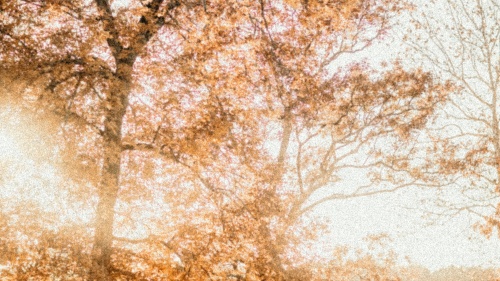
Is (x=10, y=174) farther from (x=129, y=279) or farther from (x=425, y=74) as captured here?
(x=425, y=74)

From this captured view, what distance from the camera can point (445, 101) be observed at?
50.6ft

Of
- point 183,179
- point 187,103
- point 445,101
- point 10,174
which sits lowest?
point 10,174

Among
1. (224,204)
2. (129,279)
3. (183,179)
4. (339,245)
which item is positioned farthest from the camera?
(339,245)

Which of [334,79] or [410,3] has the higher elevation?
[410,3]

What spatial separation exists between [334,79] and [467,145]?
19.4ft

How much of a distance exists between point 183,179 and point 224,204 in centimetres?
190

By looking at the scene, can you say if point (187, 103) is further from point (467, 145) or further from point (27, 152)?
point (467, 145)

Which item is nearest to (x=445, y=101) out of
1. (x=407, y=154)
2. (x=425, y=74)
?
(x=425, y=74)

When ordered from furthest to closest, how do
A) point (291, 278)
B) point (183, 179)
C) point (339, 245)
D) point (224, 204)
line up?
point (339, 245) < point (183, 179) < point (224, 204) < point (291, 278)

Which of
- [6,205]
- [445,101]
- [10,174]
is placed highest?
[445,101]

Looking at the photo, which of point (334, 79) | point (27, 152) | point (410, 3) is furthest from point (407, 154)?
point (27, 152)

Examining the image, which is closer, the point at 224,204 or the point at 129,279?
the point at 129,279

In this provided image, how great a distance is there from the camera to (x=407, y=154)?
15.6 metres

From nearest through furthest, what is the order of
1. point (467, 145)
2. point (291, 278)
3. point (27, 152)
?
point (27, 152) < point (291, 278) < point (467, 145)
